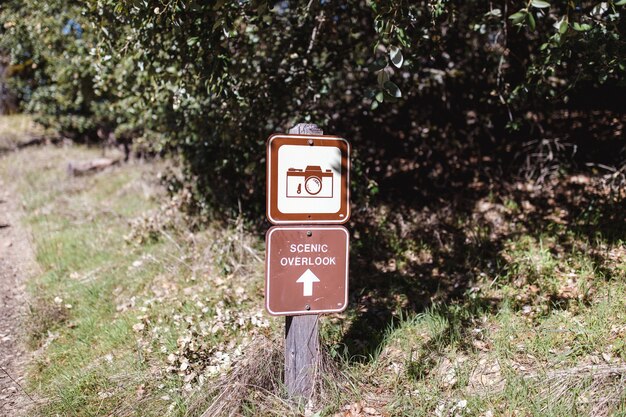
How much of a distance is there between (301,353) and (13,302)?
443 centimetres

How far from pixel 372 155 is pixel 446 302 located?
3447 millimetres

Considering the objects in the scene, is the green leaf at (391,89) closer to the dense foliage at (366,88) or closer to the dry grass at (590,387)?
the dense foliage at (366,88)

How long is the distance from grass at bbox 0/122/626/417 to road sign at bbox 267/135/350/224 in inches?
44.5

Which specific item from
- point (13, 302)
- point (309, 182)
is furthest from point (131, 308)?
point (309, 182)

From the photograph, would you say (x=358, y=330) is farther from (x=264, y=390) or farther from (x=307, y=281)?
(x=307, y=281)

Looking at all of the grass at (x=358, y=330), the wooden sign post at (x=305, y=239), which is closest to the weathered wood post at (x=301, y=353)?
the wooden sign post at (x=305, y=239)

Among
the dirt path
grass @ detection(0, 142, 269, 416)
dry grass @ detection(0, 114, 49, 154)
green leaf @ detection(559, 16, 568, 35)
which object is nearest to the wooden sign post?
grass @ detection(0, 142, 269, 416)

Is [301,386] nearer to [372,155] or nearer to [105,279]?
[105,279]

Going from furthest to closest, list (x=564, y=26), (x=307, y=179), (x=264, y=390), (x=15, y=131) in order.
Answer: (x=15, y=131) < (x=264, y=390) < (x=307, y=179) < (x=564, y=26)

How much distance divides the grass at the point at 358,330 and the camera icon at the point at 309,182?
49.4 inches

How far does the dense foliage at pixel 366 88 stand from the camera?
4.84 meters

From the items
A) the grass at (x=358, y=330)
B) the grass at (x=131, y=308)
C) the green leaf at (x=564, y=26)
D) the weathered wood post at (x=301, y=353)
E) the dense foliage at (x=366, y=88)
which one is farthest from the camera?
the dense foliage at (x=366, y=88)

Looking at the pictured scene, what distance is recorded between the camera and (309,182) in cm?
326

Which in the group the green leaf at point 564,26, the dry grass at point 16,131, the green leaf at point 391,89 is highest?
the green leaf at point 564,26
